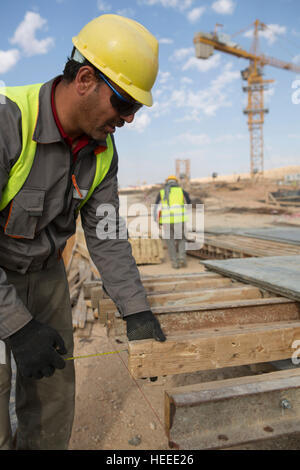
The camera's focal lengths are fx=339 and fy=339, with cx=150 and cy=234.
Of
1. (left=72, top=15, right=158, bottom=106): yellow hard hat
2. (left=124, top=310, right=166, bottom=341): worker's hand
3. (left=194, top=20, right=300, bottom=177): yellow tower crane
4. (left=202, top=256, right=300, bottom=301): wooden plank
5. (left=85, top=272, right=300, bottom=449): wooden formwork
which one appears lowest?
(left=85, top=272, right=300, bottom=449): wooden formwork

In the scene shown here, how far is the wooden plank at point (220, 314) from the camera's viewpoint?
6.99ft

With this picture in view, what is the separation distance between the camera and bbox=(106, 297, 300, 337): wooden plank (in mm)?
2131

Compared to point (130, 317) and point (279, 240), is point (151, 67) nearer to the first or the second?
point (130, 317)

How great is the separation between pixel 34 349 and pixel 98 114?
1.18 metres

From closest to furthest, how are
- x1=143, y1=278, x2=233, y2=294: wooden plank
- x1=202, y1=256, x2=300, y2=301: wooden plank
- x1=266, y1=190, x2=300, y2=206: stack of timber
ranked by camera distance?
x1=202, y1=256, x2=300, y2=301: wooden plank, x1=143, y1=278, x2=233, y2=294: wooden plank, x1=266, y1=190, x2=300, y2=206: stack of timber

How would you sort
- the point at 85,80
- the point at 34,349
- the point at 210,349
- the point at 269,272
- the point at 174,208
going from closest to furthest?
the point at 34,349, the point at 85,80, the point at 210,349, the point at 269,272, the point at 174,208

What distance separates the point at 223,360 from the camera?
1899 mm

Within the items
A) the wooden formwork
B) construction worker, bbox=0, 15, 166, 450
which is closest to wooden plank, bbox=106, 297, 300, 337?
the wooden formwork

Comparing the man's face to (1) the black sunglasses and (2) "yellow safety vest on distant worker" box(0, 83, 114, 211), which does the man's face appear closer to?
(1) the black sunglasses

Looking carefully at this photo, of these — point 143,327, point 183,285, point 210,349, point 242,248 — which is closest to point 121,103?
point 143,327

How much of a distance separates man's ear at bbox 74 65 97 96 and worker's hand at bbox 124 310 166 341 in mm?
1242

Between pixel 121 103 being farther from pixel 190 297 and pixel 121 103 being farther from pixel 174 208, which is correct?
pixel 174 208

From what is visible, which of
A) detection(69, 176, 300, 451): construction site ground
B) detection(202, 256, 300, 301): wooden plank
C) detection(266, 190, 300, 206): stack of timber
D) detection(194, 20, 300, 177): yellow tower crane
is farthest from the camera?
detection(194, 20, 300, 177): yellow tower crane

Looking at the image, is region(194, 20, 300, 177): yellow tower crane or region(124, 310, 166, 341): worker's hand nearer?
region(124, 310, 166, 341): worker's hand
